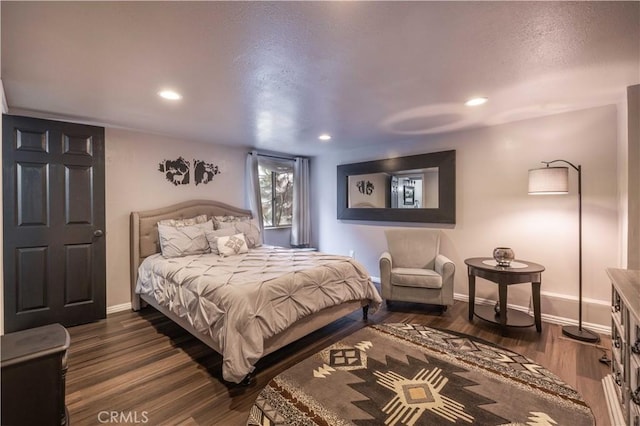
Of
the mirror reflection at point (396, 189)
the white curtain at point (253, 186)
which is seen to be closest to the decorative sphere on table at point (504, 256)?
the mirror reflection at point (396, 189)

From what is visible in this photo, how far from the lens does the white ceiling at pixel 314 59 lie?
4.56ft

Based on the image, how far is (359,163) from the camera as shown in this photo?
473 cm

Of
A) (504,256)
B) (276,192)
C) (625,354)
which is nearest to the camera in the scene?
(625,354)

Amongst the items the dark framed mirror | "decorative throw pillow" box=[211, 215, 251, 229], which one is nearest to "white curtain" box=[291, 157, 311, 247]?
the dark framed mirror

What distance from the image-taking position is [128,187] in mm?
3508

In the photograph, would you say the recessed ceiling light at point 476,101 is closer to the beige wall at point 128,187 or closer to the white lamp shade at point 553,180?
the white lamp shade at point 553,180

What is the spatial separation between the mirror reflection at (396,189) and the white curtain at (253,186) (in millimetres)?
1563

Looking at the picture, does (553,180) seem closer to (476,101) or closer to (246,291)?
(476,101)

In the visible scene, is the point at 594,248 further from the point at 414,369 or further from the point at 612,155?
the point at 414,369

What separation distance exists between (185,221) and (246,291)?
2139 millimetres

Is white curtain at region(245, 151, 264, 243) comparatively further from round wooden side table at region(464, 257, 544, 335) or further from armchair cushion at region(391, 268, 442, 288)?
round wooden side table at region(464, 257, 544, 335)

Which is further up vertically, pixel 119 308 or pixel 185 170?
pixel 185 170

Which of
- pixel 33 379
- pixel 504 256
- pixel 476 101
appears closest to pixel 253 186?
pixel 476 101

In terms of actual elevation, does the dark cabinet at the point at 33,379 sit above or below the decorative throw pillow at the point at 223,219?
below
